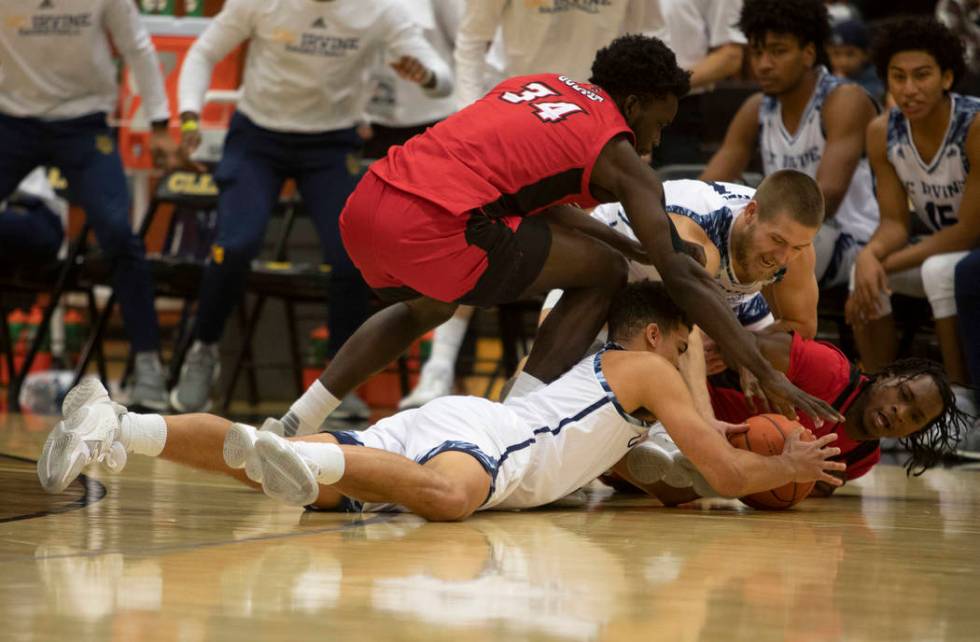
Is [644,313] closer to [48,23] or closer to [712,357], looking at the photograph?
[712,357]

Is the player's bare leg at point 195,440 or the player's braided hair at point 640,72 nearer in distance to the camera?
the player's bare leg at point 195,440

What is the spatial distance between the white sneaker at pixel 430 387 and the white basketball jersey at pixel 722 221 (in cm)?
169

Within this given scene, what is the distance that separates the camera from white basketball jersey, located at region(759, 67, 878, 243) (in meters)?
5.52

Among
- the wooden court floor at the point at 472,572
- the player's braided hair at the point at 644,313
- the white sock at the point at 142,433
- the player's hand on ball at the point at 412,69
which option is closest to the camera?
the wooden court floor at the point at 472,572

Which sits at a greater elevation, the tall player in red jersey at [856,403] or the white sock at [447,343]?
the tall player in red jersey at [856,403]

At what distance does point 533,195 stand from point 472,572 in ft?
4.87

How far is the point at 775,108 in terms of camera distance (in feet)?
18.4

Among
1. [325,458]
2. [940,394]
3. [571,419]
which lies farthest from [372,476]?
[940,394]

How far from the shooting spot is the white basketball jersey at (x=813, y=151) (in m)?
5.52

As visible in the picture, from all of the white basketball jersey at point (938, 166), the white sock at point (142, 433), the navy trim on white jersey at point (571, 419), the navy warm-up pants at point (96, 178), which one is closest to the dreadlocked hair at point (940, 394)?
the navy trim on white jersey at point (571, 419)

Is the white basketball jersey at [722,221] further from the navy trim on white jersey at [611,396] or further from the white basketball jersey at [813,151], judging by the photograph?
the white basketball jersey at [813,151]

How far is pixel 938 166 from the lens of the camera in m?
5.23

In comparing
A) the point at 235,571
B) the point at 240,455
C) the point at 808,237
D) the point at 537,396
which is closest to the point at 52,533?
the point at 240,455

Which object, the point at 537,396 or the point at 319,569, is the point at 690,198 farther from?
the point at 319,569
